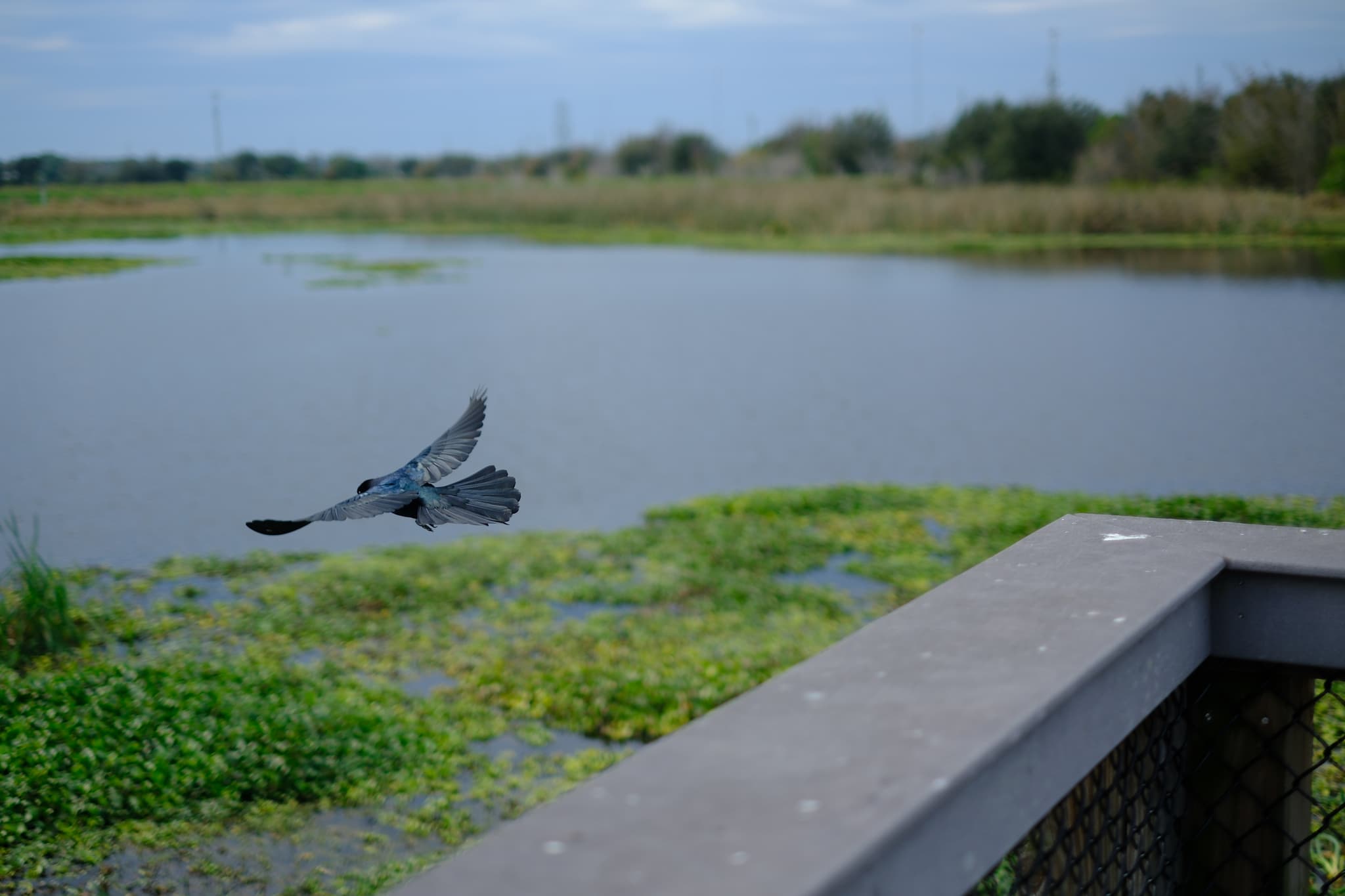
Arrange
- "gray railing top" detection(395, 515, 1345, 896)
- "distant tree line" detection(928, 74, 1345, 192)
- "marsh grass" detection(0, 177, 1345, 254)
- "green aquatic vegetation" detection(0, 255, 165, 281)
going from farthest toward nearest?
"distant tree line" detection(928, 74, 1345, 192) < "marsh grass" detection(0, 177, 1345, 254) < "green aquatic vegetation" detection(0, 255, 165, 281) < "gray railing top" detection(395, 515, 1345, 896)

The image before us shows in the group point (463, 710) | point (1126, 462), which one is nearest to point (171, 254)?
point (463, 710)

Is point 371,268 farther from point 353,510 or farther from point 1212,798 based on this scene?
point 1212,798

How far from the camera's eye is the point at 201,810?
11.5ft

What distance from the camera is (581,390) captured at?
9.87m

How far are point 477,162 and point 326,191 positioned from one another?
2218 mm

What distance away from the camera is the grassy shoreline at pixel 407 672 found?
3.40 m

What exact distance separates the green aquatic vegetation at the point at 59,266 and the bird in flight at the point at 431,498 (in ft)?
17.6

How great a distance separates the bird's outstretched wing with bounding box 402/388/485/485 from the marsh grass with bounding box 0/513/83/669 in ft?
11.4

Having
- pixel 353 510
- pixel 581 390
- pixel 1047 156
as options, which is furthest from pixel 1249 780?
pixel 1047 156

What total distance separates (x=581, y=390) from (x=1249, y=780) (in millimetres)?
8542

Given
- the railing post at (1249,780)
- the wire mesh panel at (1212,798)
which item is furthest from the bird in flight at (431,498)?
the railing post at (1249,780)

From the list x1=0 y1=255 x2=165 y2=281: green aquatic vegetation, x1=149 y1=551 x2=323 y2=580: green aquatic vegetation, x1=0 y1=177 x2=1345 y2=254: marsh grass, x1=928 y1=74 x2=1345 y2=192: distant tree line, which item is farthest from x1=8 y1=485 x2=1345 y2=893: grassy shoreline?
x1=928 y1=74 x2=1345 y2=192: distant tree line

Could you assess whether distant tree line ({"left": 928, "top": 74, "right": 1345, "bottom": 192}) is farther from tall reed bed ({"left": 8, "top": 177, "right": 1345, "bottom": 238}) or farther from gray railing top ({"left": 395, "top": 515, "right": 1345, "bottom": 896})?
gray railing top ({"left": 395, "top": 515, "right": 1345, "bottom": 896})

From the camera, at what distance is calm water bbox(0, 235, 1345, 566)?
6449mm
